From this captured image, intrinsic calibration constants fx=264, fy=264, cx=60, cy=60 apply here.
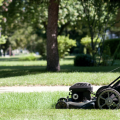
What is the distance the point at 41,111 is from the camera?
5.86 m

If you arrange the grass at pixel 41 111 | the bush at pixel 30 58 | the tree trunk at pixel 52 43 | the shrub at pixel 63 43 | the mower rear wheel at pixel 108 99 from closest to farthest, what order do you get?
1. the grass at pixel 41 111
2. the mower rear wheel at pixel 108 99
3. the tree trunk at pixel 52 43
4. the shrub at pixel 63 43
5. the bush at pixel 30 58

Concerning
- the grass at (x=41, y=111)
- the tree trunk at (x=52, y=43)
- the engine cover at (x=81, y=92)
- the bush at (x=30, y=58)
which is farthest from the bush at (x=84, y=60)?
the engine cover at (x=81, y=92)

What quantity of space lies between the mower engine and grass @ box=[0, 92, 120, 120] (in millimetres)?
195

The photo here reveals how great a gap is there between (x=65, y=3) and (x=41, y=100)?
57.6ft

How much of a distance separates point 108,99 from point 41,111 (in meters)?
1.51

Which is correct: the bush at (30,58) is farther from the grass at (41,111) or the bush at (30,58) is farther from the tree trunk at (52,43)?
the grass at (41,111)

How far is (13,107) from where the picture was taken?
6.72 metres

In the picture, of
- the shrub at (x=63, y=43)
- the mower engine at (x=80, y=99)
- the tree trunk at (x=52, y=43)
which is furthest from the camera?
the shrub at (x=63, y=43)

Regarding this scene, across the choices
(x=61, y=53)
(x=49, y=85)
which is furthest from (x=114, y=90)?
(x=61, y=53)

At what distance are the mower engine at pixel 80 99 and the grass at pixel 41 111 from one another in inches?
7.7

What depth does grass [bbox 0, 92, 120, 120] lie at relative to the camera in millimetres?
5205

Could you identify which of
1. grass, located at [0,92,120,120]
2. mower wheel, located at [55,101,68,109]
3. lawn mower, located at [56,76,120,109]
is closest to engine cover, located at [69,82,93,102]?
lawn mower, located at [56,76,120,109]

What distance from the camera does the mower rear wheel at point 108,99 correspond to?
579cm

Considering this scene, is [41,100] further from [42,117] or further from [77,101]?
[42,117]
